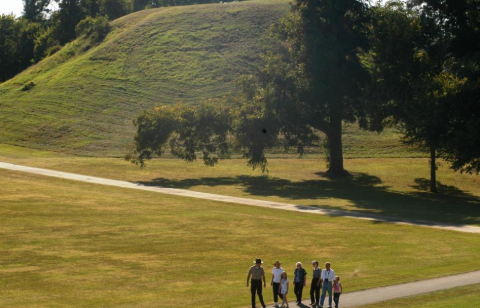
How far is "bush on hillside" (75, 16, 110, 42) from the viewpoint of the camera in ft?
476

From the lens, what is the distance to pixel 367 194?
219 feet

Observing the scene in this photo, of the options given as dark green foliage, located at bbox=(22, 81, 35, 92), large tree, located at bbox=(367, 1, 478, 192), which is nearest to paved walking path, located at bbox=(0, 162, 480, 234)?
large tree, located at bbox=(367, 1, 478, 192)

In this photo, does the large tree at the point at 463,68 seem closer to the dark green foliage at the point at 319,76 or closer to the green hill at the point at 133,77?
the dark green foliage at the point at 319,76

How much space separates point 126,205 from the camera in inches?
2216

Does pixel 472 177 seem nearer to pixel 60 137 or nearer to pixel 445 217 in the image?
pixel 445 217

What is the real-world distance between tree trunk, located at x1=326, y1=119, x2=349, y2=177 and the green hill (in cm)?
1512

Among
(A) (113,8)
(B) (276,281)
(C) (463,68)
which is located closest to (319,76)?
(C) (463,68)

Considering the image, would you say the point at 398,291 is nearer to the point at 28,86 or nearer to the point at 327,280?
the point at 327,280

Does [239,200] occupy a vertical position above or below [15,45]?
below

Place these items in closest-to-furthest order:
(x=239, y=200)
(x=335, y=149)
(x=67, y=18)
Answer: (x=239, y=200) < (x=335, y=149) < (x=67, y=18)

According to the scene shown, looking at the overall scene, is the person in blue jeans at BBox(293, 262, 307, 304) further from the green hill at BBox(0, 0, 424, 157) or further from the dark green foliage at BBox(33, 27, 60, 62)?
the dark green foliage at BBox(33, 27, 60, 62)

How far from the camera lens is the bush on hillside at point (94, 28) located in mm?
145000

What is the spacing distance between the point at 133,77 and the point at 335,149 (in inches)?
2279

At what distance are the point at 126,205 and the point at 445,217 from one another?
25.1 m
